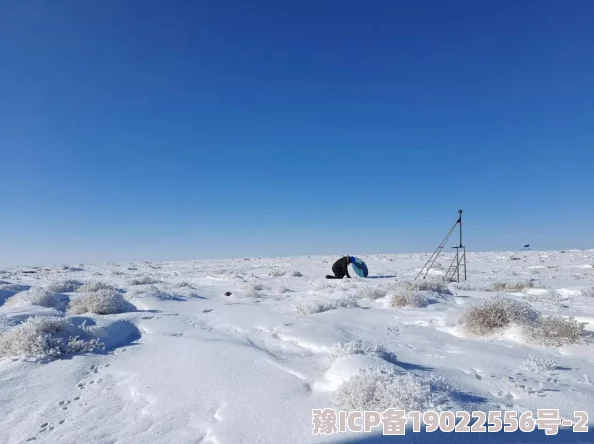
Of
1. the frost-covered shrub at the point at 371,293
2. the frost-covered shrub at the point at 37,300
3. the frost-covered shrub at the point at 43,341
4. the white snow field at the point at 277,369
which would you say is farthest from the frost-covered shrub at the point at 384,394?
the frost-covered shrub at the point at 37,300

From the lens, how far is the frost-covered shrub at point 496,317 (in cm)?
561

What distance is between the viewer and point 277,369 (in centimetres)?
445

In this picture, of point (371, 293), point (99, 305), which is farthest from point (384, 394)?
point (99, 305)

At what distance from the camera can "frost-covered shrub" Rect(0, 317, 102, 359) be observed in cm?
483

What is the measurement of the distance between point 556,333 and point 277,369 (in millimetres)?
4051

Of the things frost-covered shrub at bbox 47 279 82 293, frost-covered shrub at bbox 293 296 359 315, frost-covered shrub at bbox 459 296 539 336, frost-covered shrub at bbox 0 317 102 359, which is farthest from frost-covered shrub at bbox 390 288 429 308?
frost-covered shrub at bbox 47 279 82 293

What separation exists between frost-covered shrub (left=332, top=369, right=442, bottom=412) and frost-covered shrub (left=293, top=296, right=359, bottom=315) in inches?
158

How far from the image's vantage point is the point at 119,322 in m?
6.54

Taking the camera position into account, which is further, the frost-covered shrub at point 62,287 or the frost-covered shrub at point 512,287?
the frost-covered shrub at point 62,287

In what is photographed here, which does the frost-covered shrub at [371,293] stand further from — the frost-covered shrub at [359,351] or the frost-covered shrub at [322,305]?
the frost-covered shrub at [359,351]

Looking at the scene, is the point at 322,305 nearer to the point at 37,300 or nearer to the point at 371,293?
the point at 371,293

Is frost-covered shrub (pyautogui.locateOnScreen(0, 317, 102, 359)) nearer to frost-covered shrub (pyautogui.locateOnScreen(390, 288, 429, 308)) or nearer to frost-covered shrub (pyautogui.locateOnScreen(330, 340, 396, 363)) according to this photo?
frost-covered shrub (pyautogui.locateOnScreen(330, 340, 396, 363))

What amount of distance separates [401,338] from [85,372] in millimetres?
4593

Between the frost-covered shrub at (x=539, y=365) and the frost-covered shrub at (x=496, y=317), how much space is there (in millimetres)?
1224
